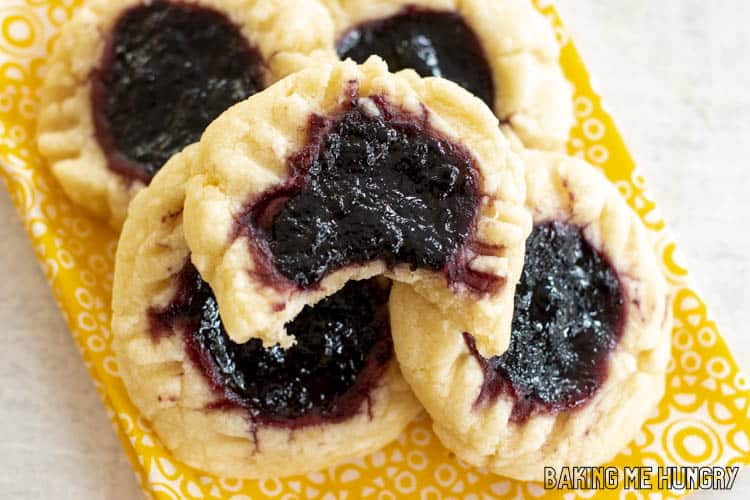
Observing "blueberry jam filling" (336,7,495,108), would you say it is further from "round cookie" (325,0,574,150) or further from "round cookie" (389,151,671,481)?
"round cookie" (389,151,671,481)

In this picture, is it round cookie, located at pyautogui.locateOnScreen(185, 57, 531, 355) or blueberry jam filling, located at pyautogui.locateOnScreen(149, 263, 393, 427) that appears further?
blueberry jam filling, located at pyautogui.locateOnScreen(149, 263, 393, 427)

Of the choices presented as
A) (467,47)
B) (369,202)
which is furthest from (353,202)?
(467,47)

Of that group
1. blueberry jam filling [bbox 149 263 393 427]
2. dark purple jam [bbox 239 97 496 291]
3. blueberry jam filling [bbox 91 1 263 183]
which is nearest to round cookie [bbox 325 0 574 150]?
blueberry jam filling [bbox 91 1 263 183]

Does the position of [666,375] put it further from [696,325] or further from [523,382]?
[523,382]

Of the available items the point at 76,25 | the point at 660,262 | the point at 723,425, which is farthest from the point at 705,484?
the point at 76,25

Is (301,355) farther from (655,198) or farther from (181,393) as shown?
(655,198)
